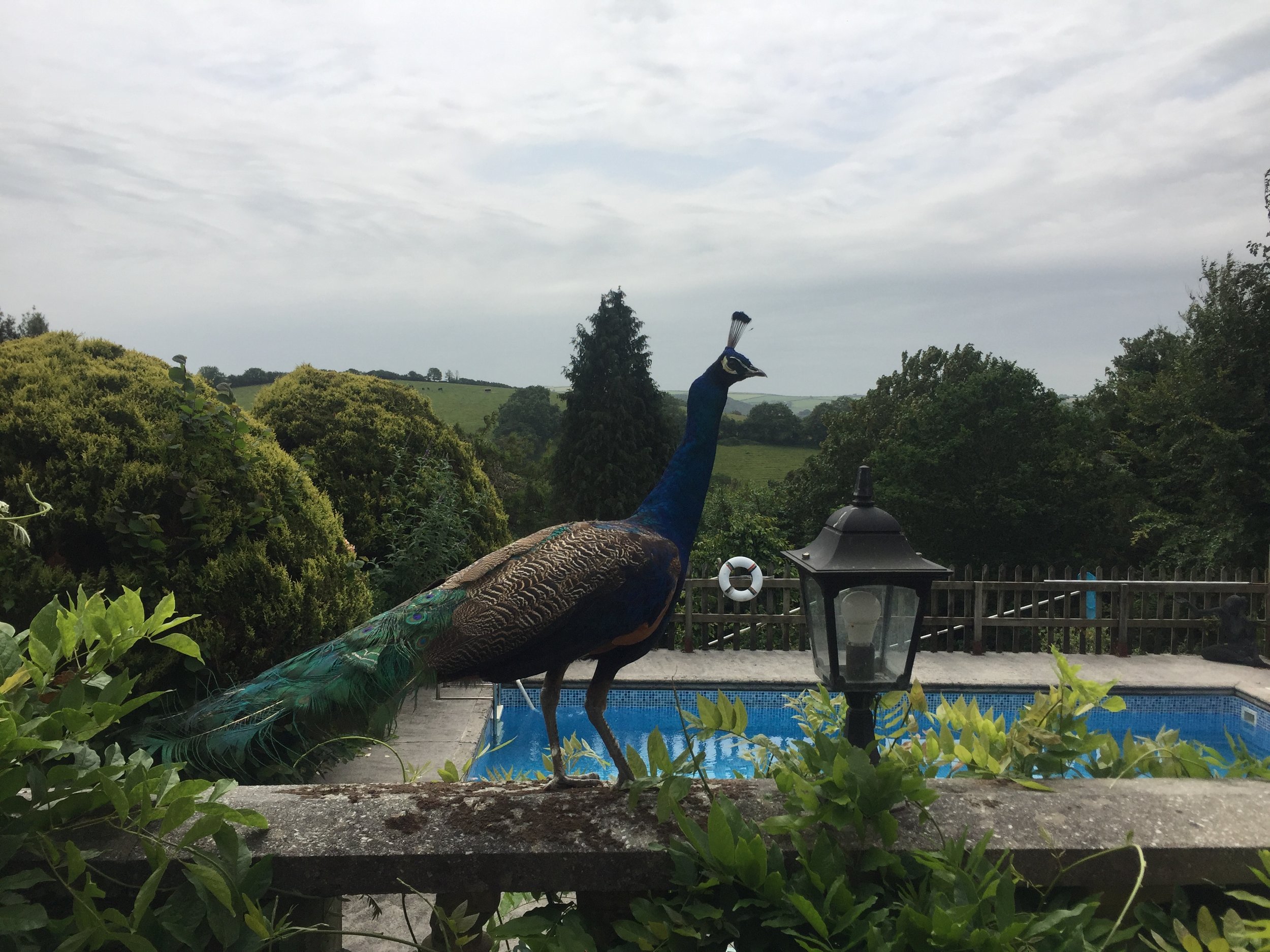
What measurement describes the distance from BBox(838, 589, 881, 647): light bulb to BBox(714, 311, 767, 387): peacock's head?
0.75 metres

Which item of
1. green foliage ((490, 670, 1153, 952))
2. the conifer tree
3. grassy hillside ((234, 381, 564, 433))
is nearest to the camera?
green foliage ((490, 670, 1153, 952))

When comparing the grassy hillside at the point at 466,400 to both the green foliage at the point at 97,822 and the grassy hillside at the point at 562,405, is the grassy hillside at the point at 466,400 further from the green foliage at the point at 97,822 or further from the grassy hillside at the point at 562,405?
the green foliage at the point at 97,822

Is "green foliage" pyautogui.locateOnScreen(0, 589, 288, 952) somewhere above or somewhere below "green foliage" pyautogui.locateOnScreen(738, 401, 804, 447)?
below

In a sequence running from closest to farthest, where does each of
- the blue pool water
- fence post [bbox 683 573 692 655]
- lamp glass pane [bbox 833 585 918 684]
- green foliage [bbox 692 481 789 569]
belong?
lamp glass pane [bbox 833 585 918 684] → the blue pool water → fence post [bbox 683 573 692 655] → green foliage [bbox 692 481 789 569]

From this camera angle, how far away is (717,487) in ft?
54.7

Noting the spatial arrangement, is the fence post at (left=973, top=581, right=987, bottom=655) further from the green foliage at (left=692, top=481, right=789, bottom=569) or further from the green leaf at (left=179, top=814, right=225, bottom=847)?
the green leaf at (left=179, top=814, right=225, bottom=847)

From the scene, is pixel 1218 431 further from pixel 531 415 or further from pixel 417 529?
pixel 531 415

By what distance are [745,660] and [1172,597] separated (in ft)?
18.1

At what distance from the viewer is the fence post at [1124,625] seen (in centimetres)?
981

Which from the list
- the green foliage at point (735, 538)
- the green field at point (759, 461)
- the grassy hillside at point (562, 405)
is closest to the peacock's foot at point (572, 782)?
the green foliage at point (735, 538)

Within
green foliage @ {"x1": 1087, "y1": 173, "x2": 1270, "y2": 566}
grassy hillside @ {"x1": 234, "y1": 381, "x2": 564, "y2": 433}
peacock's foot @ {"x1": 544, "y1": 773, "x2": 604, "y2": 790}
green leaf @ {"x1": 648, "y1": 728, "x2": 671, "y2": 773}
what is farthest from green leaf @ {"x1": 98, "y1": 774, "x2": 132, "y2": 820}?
grassy hillside @ {"x1": 234, "y1": 381, "x2": 564, "y2": 433}

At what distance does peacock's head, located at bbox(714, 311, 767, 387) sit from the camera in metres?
2.56

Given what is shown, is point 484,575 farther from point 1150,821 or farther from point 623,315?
point 623,315

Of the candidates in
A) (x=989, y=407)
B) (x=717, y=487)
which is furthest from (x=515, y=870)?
(x=989, y=407)
